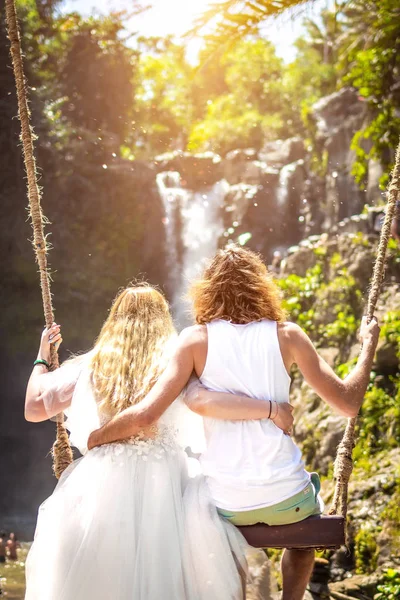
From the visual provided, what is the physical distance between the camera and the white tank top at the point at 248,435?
243 centimetres

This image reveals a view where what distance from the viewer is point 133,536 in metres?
2.41

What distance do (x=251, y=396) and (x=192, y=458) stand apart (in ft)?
1.29

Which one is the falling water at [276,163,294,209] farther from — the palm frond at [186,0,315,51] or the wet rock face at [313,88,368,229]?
the palm frond at [186,0,315,51]

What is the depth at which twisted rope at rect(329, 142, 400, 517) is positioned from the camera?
2.99 m

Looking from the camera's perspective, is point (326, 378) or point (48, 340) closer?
point (326, 378)

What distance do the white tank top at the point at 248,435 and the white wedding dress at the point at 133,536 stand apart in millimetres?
113

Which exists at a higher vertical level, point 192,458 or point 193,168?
point 193,168

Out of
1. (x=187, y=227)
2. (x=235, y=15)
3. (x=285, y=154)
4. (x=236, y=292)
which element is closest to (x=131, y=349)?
(x=236, y=292)

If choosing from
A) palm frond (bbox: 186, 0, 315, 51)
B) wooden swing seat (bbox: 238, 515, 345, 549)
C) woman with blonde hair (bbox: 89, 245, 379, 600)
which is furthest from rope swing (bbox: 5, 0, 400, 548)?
palm frond (bbox: 186, 0, 315, 51)

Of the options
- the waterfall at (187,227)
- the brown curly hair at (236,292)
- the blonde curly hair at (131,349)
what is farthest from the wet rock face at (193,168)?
the brown curly hair at (236,292)

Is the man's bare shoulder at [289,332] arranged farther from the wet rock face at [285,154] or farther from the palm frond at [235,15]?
the wet rock face at [285,154]

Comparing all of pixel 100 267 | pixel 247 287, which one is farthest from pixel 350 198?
pixel 247 287

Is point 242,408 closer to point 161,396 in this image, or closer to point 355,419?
point 161,396

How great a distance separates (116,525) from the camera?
241cm
